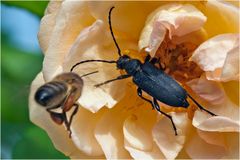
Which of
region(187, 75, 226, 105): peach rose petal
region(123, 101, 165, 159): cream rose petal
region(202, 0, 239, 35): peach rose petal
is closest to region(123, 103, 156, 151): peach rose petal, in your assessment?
region(123, 101, 165, 159): cream rose petal

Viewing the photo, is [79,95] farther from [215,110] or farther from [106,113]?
[215,110]

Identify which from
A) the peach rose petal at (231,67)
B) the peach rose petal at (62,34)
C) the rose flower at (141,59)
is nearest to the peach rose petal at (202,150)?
the rose flower at (141,59)

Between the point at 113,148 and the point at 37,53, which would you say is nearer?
the point at 113,148

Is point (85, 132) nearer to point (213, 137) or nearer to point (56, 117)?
point (56, 117)

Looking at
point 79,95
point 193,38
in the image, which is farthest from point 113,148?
point 193,38

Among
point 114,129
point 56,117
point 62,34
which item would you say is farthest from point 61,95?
point 114,129

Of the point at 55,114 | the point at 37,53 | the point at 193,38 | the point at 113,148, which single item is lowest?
the point at 37,53

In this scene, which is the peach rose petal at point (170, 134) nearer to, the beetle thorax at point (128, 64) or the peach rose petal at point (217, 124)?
the peach rose petal at point (217, 124)
